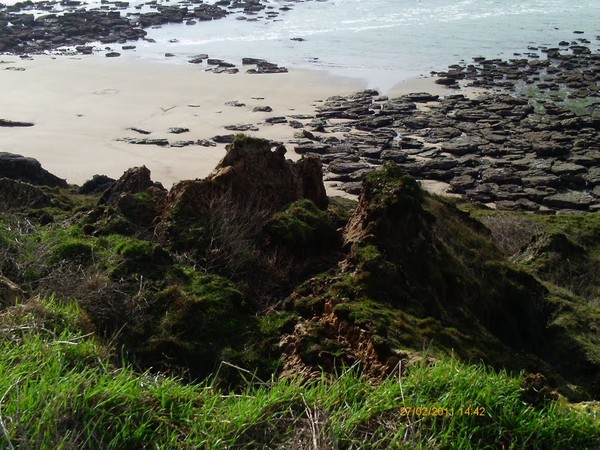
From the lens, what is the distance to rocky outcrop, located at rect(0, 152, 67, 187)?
16422 mm

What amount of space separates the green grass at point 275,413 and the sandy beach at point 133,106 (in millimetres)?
15725

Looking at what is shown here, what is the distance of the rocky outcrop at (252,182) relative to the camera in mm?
8359

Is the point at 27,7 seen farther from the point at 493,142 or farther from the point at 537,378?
the point at 537,378

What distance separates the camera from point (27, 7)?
179 ft

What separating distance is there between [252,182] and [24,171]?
959 cm

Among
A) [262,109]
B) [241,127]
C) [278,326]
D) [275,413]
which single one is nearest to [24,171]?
[241,127]

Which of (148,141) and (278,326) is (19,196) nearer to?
(278,326)

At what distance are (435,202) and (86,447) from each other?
6.42 m

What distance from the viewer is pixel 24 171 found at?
55.8 ft
